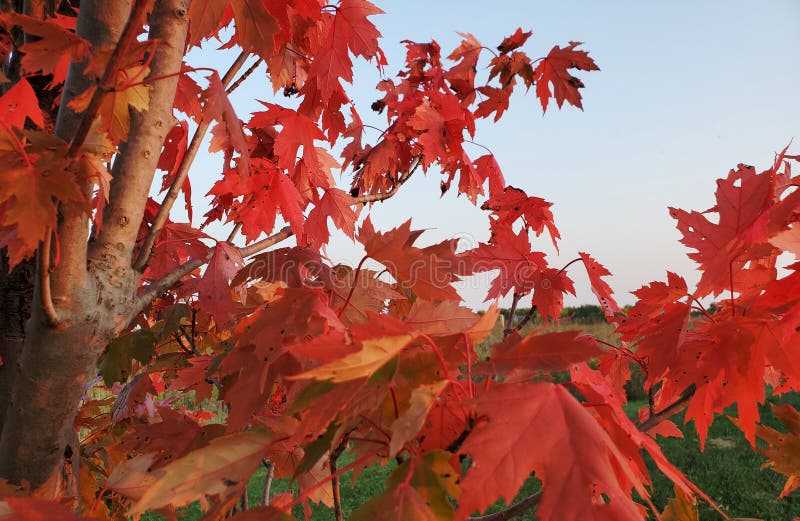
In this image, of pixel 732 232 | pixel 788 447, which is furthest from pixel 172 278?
pixel 788 447

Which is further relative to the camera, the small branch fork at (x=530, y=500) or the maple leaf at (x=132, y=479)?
the small branch fork at (x=530, y=500)

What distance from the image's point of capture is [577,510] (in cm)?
60

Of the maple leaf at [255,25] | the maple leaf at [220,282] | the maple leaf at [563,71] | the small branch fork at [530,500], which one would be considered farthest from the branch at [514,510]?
the maple leaf at [563,71]

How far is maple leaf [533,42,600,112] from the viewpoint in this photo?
7.61 ft

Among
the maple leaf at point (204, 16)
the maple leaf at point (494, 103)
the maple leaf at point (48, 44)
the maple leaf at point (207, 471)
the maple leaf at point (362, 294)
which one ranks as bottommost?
the maple leaf at point (207, 471)

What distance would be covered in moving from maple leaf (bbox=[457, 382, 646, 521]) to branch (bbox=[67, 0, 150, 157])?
0.68 m

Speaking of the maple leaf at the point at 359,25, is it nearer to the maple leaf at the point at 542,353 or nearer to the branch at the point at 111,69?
the branch at the point at 111,69

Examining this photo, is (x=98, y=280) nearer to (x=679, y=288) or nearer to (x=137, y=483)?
(x=137, y=483)

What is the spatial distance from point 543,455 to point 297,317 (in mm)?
391

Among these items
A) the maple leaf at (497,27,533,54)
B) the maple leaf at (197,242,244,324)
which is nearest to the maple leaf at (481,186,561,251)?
the maple leaf at (497,27,533,54)

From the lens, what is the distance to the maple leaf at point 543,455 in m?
0.60

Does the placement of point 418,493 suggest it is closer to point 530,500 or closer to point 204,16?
point 530,500

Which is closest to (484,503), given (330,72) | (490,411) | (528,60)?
(490,411)

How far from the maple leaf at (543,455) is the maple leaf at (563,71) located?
1.97m
